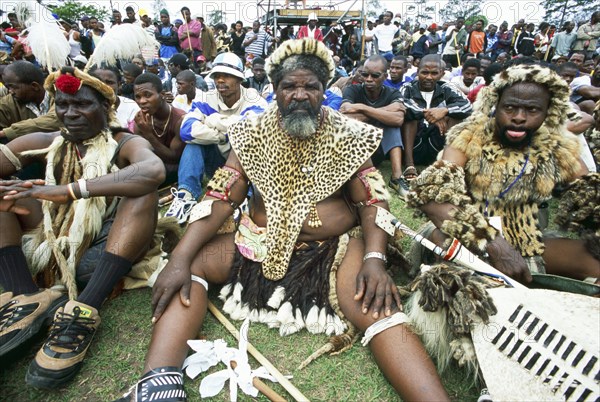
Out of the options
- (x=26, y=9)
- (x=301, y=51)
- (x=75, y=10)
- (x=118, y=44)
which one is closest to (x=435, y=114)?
(x=301, y=51)

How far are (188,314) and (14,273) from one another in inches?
48.6

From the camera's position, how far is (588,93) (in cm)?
554

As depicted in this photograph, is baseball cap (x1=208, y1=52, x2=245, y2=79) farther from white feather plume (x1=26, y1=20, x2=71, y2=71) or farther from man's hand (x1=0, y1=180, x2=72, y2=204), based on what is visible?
man's hand (x1=0, y1=180, x2=72, y2=204)

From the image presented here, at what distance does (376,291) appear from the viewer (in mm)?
2184

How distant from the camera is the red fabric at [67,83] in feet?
8.20

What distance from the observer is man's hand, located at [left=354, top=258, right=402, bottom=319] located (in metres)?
2.15

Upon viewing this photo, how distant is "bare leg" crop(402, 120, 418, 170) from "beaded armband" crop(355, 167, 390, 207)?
2813 mm

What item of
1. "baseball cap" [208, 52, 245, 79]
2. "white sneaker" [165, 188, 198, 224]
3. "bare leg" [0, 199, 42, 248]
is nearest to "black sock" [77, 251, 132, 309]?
"bare leg" [0, 199, 42, 248]

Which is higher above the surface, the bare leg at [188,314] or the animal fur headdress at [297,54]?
the animal fur headdress at [297,54]

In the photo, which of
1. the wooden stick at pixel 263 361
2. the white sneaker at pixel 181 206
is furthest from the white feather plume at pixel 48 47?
the wooden stick at pixel 263 361

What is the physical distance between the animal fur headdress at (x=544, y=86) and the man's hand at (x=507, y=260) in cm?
92

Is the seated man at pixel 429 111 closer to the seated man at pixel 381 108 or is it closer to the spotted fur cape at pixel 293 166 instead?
the seated man at pixel 381 108

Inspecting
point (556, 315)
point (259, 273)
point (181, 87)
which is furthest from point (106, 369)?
point (181, 87)

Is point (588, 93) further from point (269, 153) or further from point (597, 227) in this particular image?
point (269, 153)
